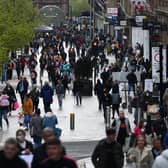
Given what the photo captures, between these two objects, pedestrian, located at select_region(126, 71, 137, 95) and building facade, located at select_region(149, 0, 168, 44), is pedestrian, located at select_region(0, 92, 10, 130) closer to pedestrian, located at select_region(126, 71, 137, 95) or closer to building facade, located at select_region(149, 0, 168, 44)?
pedestrian, located at select_region(126, 71, 137, 95)

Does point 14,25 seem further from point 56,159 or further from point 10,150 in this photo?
point 56,159

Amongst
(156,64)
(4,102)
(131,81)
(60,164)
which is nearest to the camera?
(60,164)

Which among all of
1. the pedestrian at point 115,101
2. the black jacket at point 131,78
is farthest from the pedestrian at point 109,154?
the black jacket at point 131,78

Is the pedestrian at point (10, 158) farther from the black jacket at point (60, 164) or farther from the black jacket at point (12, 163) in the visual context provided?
the black jacket at point (60, 164)

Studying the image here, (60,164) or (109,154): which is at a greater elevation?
(60,164)

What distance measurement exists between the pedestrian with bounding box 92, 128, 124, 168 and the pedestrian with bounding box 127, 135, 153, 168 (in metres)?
0.54

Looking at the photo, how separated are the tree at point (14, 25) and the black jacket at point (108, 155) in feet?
79.3

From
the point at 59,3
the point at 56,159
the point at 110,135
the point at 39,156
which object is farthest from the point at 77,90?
the point at 59,3

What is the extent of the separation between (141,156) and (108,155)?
0.79 metres

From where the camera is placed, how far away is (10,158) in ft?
42.2

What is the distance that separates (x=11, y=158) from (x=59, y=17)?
13460cm

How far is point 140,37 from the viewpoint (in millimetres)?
65125

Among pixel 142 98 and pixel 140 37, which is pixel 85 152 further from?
pixel 140 37

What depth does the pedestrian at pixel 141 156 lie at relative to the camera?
16922 millimetres
